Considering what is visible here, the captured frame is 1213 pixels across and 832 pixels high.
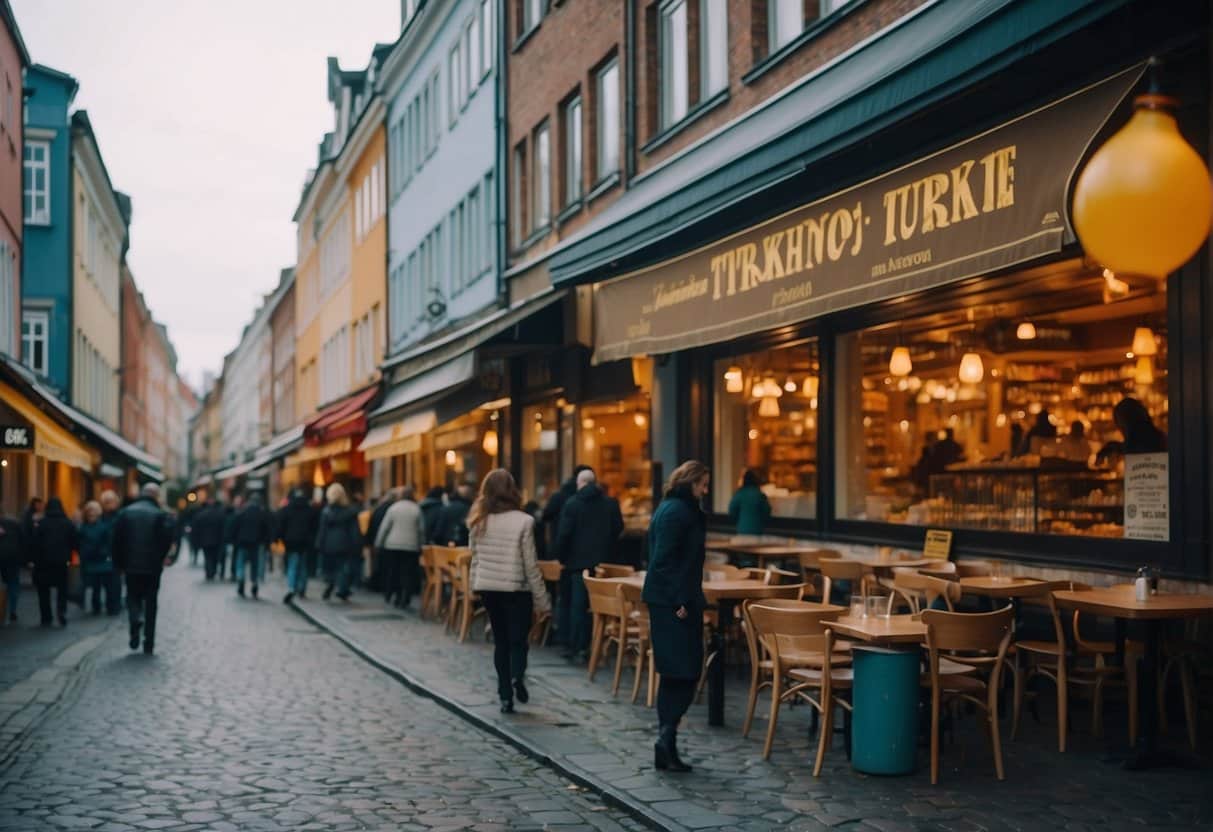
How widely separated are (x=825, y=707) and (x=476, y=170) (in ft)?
72.0

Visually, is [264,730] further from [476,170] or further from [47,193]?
[47,193]

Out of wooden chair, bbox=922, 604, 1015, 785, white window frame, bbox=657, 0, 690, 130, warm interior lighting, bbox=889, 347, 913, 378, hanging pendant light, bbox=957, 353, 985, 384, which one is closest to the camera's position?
wooden chair, bbox=922, 604, 1015, 785

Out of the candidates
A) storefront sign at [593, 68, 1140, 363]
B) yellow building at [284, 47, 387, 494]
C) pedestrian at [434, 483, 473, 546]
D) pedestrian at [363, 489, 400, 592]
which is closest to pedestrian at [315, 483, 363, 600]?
pedestrian at [363, 489, 400, 592]

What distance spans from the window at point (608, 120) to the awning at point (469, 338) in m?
1.98

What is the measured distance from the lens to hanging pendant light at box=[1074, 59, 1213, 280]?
418 cm

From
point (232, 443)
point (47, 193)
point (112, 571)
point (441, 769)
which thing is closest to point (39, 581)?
point (112, 571)

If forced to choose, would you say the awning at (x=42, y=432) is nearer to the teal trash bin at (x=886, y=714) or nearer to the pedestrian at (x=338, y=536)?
the pedestrian at (x=338, y=536)

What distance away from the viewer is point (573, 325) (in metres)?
21.2

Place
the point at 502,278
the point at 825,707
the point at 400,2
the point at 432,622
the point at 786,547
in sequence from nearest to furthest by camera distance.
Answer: the point at 825,707 → the point at 786,547 → the point at 432,622 → the point at 502,278 → the point at 400,2

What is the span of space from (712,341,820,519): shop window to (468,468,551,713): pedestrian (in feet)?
17.7

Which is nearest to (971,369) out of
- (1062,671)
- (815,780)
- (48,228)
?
(1062,671)

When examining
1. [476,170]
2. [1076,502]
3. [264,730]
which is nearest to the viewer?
[264,730]

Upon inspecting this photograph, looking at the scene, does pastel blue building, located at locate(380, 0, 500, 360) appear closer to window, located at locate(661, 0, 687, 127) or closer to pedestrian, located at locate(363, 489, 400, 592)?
pedestrian, located at locate(363, 489, 400, 592)

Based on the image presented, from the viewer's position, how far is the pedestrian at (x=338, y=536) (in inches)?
1006
